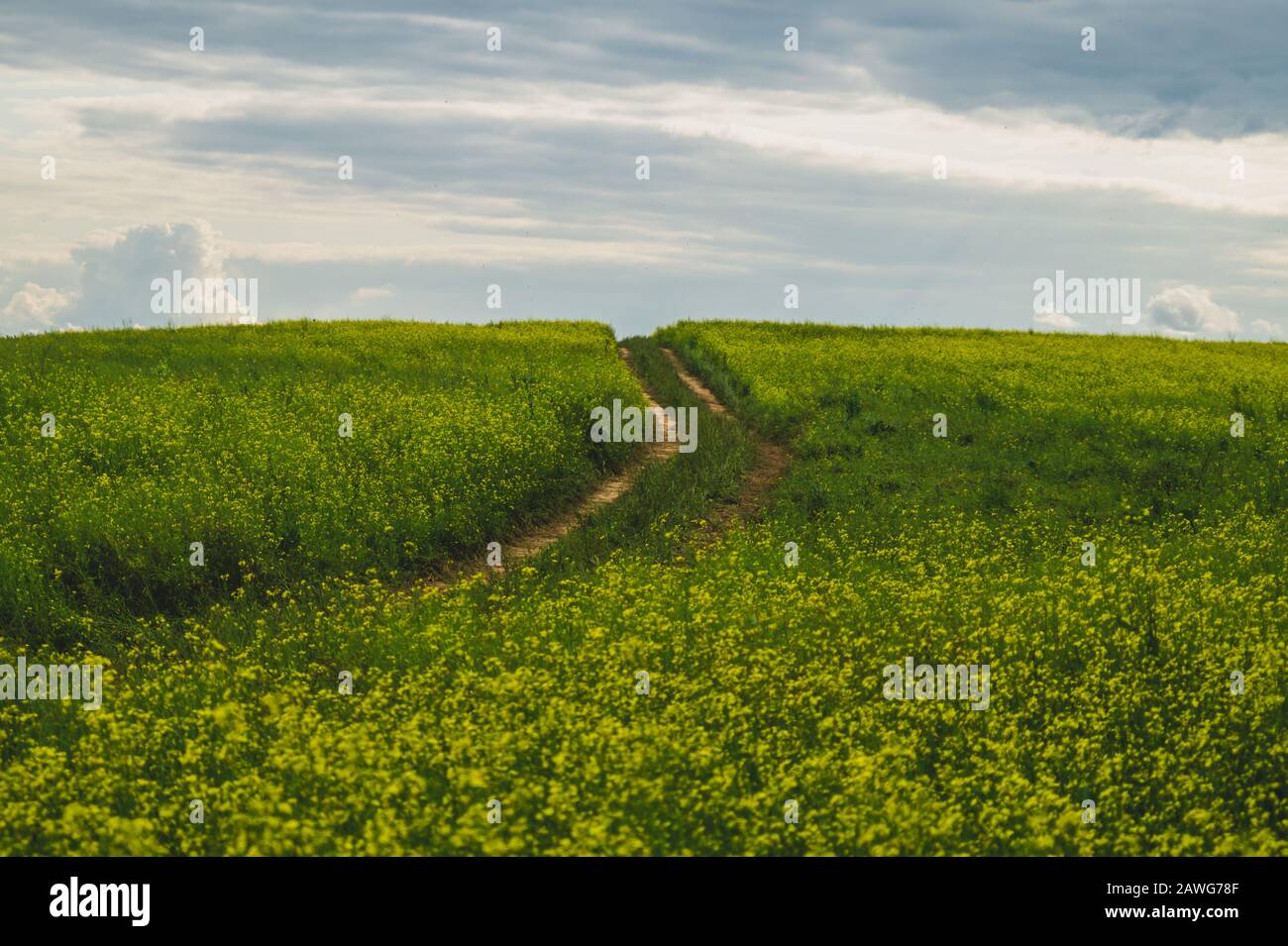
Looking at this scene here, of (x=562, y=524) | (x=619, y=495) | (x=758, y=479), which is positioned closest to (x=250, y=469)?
(x=562, y=524)

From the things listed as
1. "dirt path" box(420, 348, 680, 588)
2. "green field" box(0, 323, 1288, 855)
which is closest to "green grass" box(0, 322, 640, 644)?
"green field" box(0, 323, 1288, 855)

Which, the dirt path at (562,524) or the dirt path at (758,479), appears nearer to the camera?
the dirt path at (562,524)

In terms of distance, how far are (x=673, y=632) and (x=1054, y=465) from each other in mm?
11122

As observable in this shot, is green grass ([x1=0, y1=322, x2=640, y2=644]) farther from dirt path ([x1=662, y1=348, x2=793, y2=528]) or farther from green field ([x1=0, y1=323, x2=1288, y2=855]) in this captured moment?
dirt path ([x1=662, y1=348, x2=793, y2=528])

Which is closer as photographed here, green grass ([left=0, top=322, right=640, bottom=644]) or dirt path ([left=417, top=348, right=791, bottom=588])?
green grass ([left=0, top=322, right=640, bottom=644])

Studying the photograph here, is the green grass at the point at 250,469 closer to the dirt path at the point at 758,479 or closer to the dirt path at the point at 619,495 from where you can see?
the dirt path at the point at 619,495

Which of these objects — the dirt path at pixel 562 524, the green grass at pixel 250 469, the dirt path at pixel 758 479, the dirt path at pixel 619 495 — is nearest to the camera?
the green grass at pixel 250 469

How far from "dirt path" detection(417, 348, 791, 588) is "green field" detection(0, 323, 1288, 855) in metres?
0.34

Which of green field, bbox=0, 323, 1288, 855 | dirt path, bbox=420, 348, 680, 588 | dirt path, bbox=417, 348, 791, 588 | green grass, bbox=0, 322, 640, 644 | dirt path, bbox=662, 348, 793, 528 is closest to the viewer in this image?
green field, bbox=0, 323, 1288, 855

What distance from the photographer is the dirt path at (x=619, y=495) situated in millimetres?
14742

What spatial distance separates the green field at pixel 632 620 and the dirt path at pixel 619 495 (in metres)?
0.34

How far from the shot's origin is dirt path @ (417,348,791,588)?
1474cm

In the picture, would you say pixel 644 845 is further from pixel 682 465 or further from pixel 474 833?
pixel 682 465

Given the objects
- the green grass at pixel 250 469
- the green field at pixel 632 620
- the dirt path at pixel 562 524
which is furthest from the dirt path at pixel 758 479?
the green grass at pixel 250 469
